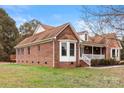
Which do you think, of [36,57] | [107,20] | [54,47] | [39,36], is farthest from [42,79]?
[54,47]

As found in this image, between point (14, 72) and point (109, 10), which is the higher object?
point (109, 10)

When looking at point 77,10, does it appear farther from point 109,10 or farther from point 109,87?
point 109,87

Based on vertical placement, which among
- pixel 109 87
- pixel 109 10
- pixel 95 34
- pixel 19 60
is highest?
pixel 109 10

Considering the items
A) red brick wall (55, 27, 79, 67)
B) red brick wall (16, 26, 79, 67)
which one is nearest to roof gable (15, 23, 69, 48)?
red brick wall (16, 26, 79, 67)

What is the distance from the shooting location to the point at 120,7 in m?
5.17

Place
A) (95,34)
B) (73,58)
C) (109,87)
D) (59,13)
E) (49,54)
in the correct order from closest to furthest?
1. (95,34)
2. (109,87)
3. (59,13)
4. (49,54)
5. (73,58)

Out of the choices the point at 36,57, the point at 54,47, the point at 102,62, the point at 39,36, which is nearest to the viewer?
the point at 39,36

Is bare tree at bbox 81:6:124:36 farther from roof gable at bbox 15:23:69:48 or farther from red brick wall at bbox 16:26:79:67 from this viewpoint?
red brick wall at bbox 16:26:79:67

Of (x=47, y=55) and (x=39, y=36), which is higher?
(x=39, y=36)

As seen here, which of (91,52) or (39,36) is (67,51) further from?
(91,52)

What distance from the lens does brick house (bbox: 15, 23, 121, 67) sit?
6.99 meters

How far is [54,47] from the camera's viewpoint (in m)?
9.34
